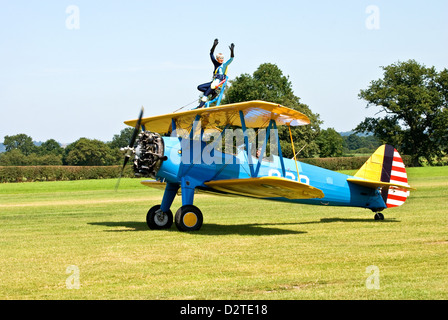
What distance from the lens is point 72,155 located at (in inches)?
3027

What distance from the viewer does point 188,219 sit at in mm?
12969

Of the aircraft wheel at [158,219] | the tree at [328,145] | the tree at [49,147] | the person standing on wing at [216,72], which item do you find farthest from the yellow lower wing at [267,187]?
the tree at [49,147]

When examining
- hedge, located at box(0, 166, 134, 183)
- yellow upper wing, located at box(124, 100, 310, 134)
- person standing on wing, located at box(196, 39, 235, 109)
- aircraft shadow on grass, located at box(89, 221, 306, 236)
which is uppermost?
person standing on wing, located at box(196, 39, 235, 109)

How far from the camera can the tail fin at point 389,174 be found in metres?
15.7

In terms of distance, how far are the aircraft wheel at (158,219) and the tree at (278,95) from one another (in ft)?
146

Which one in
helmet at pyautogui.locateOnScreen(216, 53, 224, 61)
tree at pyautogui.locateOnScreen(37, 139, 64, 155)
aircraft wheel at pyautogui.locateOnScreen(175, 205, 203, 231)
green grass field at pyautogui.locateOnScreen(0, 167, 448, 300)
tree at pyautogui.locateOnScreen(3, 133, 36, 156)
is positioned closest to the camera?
green grass field at pyautogui.locateOnScreen(0, 167, 448, 300)

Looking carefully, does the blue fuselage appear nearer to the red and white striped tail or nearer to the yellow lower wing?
the yellow lower wing

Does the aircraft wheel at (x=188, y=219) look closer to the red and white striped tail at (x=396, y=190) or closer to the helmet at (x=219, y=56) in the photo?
the helmet at (x=219, y=56)

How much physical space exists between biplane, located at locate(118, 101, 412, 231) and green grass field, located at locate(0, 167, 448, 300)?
780 mm

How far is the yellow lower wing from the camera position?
1202 centimetres

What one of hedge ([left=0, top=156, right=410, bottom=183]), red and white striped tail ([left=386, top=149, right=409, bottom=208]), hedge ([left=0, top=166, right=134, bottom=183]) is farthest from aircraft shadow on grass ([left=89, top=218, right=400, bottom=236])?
hedge ([left=0, top=166, right=134, bottom=183])

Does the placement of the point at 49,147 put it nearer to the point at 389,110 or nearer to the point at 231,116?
the point at 389,110

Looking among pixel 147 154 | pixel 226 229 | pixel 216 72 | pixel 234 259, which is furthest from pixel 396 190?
pixel 234 259
